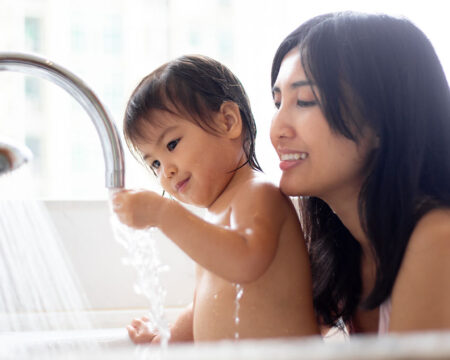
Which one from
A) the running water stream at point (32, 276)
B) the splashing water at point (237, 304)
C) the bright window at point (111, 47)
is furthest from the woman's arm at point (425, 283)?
the bright window at point (111, 47)

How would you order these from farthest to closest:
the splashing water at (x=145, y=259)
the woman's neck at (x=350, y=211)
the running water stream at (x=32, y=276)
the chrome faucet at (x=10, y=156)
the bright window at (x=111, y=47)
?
the bright window at (x=111, y=47) < the running water stream at (x=32, y=276) < the woman's neck at (x=350, y=211) < the splashing water at (x=145, y=259) < the chrome faucet at (x=10, y=156)

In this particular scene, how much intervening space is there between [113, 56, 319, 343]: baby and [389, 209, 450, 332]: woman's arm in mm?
169

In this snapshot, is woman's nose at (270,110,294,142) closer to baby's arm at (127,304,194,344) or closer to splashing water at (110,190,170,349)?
splashing water at (110,190,170,349)

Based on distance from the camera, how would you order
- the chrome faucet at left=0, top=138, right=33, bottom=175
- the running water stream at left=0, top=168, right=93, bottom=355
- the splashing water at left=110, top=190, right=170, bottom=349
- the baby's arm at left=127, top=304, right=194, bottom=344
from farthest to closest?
1. the running water stream at left=0, top=168, right=93, bottom=355
2. the baby's arm at left=127, top=304, right=194, bottom=344
3. the splashing water at left=110, top=190, right=170, bottom=349
4. the chrome faucet at left=0, top=138, right=33, bottom=175

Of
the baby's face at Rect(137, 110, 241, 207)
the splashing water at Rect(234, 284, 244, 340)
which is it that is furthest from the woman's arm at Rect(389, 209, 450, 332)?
the baby's face at Rect(137, 110, 241, 207)

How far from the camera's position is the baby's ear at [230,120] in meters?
1.06

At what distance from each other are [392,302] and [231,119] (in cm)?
43

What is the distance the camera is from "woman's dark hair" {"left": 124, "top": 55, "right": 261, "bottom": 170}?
1038 mm

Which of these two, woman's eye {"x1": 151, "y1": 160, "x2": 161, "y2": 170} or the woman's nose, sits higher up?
the woman's nose

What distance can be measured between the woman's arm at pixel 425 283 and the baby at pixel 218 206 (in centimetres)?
17

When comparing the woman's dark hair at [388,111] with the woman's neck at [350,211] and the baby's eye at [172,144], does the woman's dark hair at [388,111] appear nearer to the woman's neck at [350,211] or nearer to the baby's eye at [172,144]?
the woman's neck at [350,211]

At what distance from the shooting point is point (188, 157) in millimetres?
1021

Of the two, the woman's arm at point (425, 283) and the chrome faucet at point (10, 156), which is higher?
the chrome faucet at point (10, 156)

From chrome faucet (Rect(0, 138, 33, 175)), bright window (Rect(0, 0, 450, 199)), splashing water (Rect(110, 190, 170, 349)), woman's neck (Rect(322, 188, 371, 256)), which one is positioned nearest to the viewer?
chrome faucet (Rect(0, 138, 33, 175))
